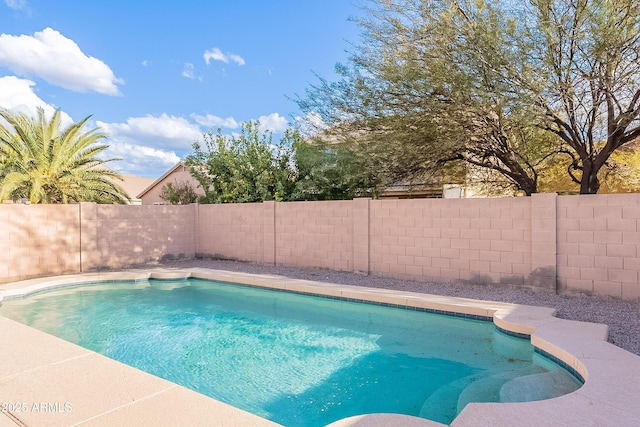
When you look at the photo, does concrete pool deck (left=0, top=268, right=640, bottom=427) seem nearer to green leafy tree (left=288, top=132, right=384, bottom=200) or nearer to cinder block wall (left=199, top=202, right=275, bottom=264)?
cinder block wall (left=199, top=202, right=275, bottom=264)

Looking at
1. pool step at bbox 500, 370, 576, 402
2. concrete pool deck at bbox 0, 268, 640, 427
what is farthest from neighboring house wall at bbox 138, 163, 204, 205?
pool step at bbox 500, 370, 576, 402

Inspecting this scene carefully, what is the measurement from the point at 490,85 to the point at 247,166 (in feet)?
25.3

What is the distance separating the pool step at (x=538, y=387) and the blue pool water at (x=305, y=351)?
0.5 inches

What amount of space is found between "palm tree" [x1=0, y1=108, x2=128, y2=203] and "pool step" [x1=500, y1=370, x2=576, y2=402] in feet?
43.1

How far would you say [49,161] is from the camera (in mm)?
12500

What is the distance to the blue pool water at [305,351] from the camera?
3.89m

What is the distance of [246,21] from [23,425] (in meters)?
14.0

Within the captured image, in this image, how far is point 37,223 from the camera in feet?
30.4

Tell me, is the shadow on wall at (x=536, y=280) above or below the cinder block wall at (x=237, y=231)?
below

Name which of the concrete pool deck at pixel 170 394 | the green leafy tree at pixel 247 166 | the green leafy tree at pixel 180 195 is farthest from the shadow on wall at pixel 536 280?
the green leafy tree at pixel 180 195

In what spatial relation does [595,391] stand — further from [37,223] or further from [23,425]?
[37,223]

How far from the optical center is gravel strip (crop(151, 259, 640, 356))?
4.97m

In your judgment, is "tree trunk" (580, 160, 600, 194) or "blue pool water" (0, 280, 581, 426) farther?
"tree trunk" (580, 160, 600, 194)

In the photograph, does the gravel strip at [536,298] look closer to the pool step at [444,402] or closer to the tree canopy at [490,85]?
the pool step at [444,402]
